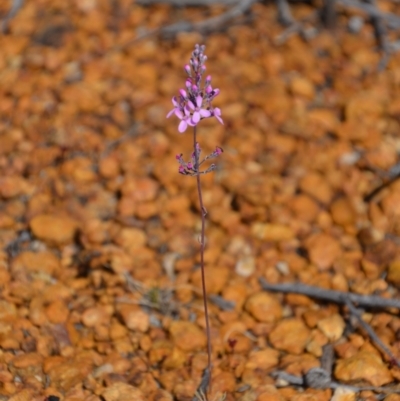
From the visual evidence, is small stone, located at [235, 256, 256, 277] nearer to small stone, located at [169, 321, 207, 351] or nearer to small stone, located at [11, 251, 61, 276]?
small stone, located at [169, 321, 207, 351]

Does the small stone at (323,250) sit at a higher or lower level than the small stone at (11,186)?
lower

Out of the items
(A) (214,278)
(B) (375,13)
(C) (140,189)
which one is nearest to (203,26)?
(B) (375,13)

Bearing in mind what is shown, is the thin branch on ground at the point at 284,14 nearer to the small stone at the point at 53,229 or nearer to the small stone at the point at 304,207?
the small stone at the point at 304,207

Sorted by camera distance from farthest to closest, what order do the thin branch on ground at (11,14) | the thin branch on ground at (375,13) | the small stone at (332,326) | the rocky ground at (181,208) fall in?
the thin branch on ground at (11,14), the thin branch on ground at (375,13), the small stone at (332,326), the rocky ground at (181,208)

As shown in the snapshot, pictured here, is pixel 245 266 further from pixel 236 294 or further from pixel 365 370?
pixel 365 370

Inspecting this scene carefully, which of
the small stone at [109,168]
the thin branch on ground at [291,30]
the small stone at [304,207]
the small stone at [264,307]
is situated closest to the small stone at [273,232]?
the small stone at [304,207]

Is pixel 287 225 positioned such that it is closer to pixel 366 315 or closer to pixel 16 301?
pixel 366 315
